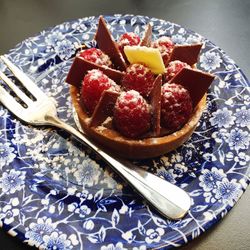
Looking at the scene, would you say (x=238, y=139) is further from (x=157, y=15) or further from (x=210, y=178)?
(x=157, y=15)

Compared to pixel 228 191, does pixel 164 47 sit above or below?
above

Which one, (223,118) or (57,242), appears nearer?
(57,242)

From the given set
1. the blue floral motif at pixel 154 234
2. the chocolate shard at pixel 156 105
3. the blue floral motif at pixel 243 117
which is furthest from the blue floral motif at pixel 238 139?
the blue floral motif at pixel 154 234

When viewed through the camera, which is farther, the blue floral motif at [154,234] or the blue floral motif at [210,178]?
the blue floral motif at [210,178]

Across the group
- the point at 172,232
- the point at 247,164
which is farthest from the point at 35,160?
the point at 247,164

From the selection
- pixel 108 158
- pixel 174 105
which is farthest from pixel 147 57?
pixel 108 158

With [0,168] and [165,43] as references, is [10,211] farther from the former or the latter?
[165,43]

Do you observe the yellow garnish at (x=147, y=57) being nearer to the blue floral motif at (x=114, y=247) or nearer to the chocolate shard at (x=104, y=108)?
the chocolate shard at (x=104, y=108)
